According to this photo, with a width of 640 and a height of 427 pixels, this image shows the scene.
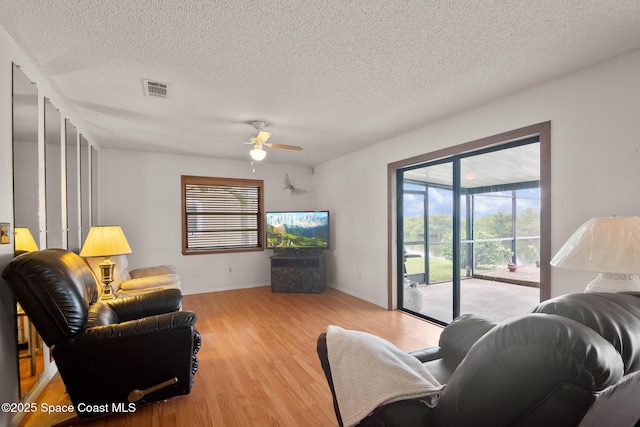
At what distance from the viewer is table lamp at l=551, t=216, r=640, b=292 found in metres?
1.49

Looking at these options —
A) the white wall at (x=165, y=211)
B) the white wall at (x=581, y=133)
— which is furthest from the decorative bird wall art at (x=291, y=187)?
the white wall at (x=581, y=133)

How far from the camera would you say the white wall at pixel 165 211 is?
4617 mm

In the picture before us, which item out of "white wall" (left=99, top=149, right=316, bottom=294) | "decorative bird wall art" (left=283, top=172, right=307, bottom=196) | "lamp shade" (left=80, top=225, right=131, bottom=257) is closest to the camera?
"lamp shade" (left=80, top=225, right=131, bottom=257)

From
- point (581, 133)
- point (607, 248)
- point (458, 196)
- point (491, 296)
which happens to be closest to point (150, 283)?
point (458, 196)

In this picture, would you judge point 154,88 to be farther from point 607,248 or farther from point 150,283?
point 607,248

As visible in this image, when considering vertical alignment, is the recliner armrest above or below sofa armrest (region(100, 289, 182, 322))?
above

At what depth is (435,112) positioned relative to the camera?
10.1 feet

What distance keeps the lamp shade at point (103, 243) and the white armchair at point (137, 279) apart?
600mm

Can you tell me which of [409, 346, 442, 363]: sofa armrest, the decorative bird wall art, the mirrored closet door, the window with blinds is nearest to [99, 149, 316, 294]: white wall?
the window with blinds

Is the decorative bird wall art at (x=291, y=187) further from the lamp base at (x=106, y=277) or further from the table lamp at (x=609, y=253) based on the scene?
the table lamp at (x=609, y=253)

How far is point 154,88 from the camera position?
247cm

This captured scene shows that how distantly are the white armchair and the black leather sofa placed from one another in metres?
3.38

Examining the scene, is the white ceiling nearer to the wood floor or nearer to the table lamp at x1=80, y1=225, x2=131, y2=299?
the table lamp at x1=80, y1=225, x2=131, y2=299

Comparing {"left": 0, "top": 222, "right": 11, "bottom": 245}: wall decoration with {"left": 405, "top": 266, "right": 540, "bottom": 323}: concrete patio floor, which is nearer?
{"left": 0, "top": 222, "right": 11, "bottom": 245}: wall decoration
